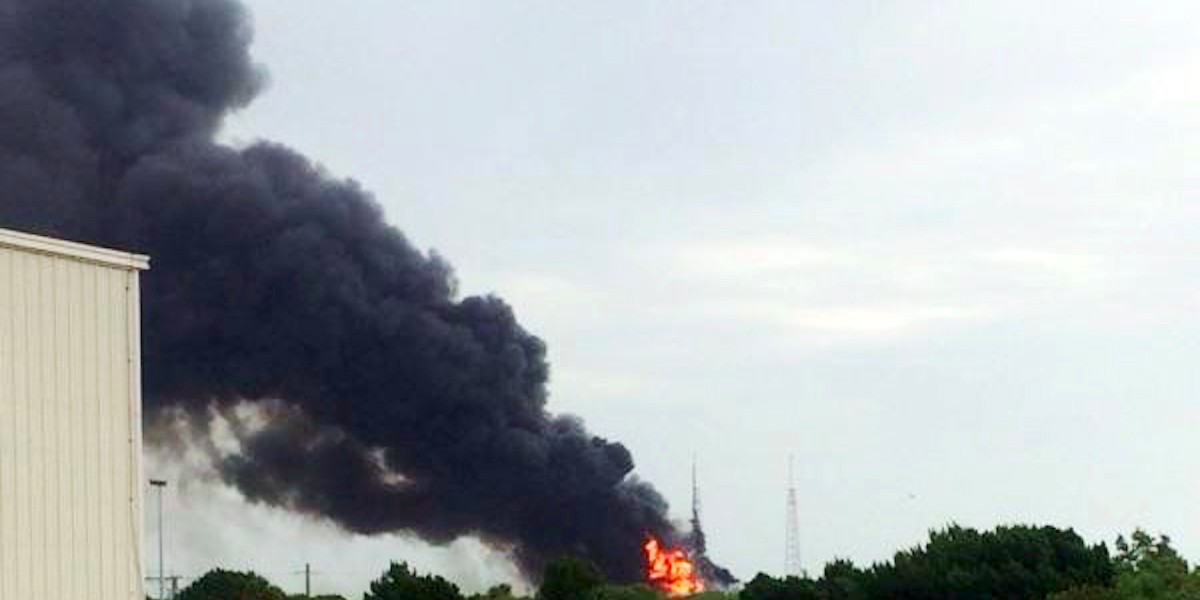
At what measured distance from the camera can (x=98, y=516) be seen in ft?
80.6

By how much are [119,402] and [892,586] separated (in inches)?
1411

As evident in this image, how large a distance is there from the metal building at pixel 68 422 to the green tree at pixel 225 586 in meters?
52.9

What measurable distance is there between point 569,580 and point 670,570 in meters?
30.8

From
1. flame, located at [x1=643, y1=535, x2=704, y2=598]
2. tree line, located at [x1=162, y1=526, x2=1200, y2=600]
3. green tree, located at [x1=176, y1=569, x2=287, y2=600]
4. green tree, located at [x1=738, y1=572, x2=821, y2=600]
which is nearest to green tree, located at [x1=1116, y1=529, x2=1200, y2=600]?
tree line, located at [x1=162, y1=526, x2=1200, y2=600]

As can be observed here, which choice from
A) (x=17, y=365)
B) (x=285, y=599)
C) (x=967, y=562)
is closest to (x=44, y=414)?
(x=17, y=365)

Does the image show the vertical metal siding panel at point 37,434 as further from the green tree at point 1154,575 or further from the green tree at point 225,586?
the green tree at point 225,586

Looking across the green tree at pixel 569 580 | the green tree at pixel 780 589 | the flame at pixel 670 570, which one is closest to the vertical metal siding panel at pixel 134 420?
the green tree at pixel 780 589

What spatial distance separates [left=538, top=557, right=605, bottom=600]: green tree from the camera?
233ft

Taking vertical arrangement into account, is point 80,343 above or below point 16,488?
Answer: above

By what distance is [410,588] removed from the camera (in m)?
68.6

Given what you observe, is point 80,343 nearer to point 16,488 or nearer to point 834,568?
point 16,488

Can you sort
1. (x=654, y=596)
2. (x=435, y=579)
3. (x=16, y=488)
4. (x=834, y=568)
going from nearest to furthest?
(x=16, y=488) → (x=834, y=568) → (x=435, y=579) → (x=654, y=596)

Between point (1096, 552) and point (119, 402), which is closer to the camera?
point (119, 402)

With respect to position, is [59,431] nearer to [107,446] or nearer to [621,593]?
[107,446]
